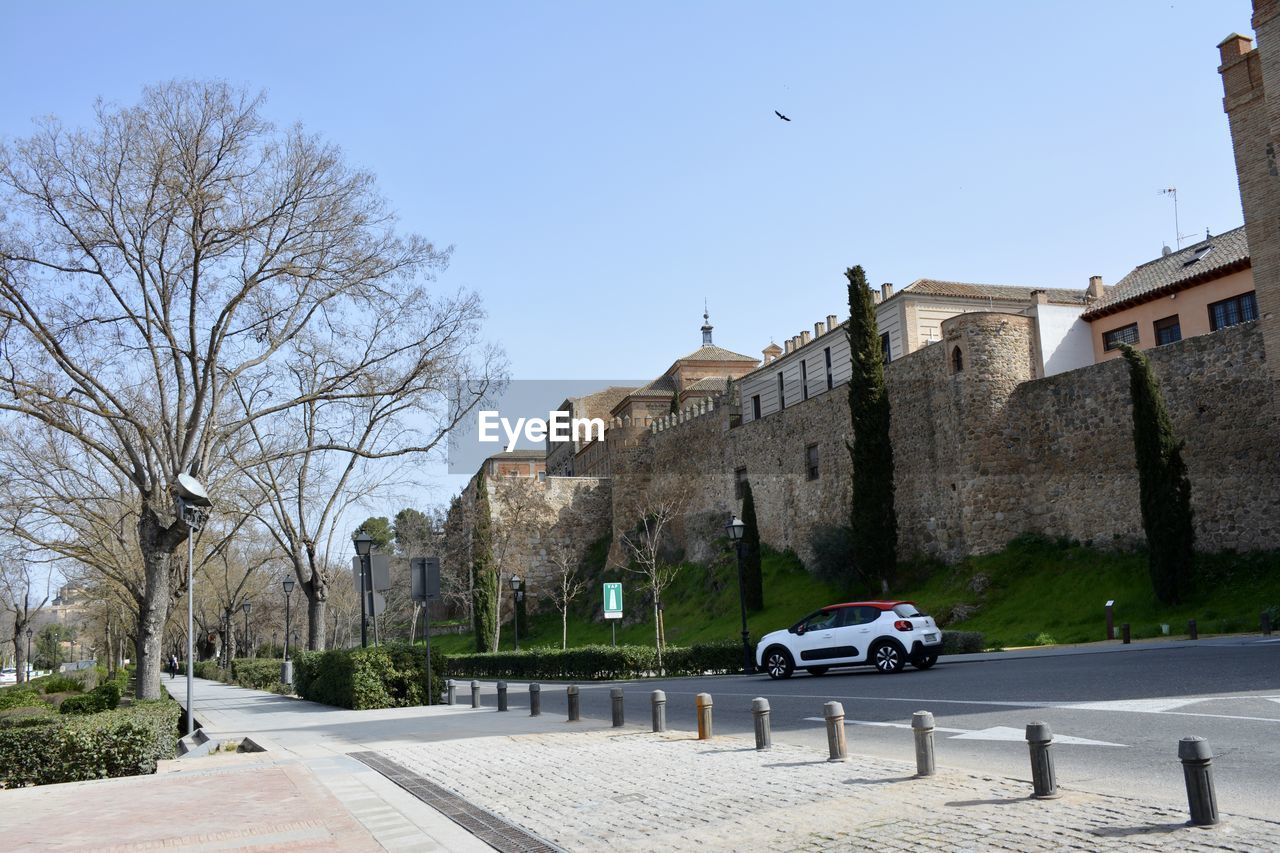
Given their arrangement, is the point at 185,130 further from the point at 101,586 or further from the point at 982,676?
the point at 101,586

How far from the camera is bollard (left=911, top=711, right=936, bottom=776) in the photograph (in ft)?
25.2

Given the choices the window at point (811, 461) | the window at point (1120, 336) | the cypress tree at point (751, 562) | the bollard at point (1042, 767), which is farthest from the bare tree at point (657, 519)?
the bollard at point (1042, 767)

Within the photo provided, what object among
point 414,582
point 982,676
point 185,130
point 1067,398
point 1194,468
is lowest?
point 982,676

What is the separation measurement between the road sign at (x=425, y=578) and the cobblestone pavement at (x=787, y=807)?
779 centimetres

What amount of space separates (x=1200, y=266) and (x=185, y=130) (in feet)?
99.6

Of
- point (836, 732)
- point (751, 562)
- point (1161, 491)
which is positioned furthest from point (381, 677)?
point (751, 562)

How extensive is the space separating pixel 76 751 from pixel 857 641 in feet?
43.3

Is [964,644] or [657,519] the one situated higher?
[657,519]

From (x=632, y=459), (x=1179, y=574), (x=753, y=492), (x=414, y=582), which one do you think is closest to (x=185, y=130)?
(x=414, y=582)

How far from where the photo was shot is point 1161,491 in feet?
85.1

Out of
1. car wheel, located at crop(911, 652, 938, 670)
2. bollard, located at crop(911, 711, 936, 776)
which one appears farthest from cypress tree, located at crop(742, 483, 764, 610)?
bollard, located at crop(911, 711, 936, 776)

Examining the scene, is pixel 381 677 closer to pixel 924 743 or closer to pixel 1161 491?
pixel 924 743

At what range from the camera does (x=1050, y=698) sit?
39.7ft

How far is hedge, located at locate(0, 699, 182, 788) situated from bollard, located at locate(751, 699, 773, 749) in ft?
22.6
